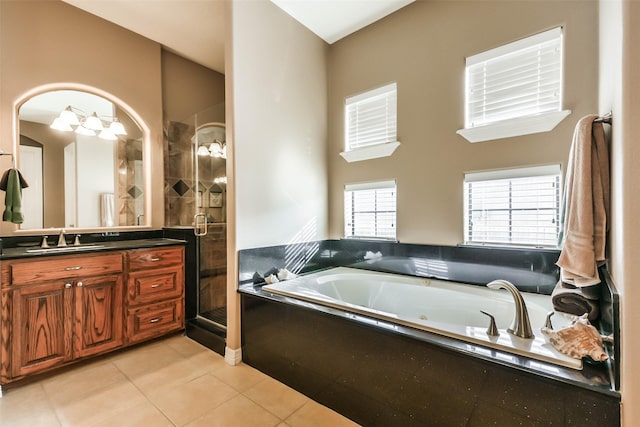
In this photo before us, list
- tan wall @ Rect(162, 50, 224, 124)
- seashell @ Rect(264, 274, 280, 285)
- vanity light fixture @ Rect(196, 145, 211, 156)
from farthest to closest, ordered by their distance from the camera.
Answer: tan wall @ Rect(162, 50, 224, 124) → vanity light fixture @ Rect(196, 145, 211, 156) → seashell @ Rect(264, 274, 280, 285)

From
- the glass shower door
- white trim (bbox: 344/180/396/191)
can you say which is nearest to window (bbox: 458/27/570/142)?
white trim (bbox: 344/180/396/191)

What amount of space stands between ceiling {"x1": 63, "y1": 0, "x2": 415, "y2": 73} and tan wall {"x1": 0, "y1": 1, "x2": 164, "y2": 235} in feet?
0.50

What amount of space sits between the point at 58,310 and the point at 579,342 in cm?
300

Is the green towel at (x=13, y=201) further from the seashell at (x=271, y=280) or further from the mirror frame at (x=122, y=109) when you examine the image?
the seashell at (x=271, y=280)

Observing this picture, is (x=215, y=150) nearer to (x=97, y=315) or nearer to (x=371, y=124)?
(x=371, y=124)

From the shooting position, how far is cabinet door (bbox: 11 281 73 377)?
5.94 feet

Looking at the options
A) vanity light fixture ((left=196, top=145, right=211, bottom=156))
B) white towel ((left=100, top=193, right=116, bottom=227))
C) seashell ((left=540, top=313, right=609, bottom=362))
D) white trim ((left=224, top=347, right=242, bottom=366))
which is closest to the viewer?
seashell ((left=540, top=313, right=609, bottom=362))

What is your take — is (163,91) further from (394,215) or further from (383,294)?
(383,294)

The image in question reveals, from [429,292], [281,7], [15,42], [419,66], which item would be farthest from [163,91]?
[429,292]

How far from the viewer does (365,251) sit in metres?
2.77

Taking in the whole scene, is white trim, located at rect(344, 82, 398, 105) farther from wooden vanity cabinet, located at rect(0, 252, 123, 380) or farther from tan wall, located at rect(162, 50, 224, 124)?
wooden vanity cabinet, located at rect(0, 252, 123, 380)

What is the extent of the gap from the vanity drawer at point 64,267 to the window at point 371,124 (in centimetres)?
227

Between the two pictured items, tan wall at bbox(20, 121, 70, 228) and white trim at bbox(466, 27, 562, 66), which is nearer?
white trim at bbox(466, 27, 562, 66)

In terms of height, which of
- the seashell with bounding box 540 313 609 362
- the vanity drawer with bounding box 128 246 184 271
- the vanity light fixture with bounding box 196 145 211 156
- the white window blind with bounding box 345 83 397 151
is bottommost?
the seashell with bounding box 540 313 609 362
